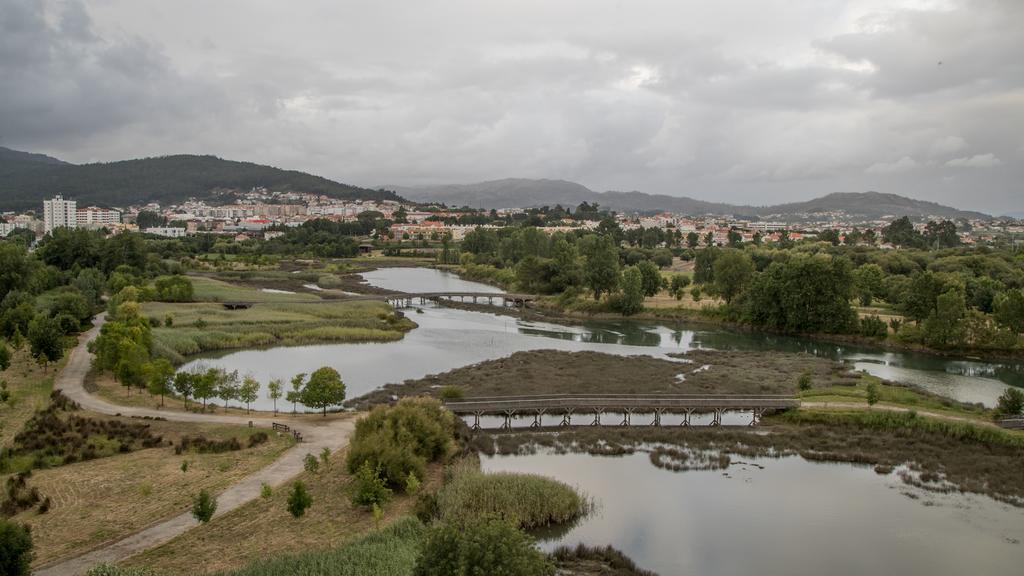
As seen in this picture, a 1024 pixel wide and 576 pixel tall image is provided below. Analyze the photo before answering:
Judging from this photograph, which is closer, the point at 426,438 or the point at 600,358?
the point at 426,438

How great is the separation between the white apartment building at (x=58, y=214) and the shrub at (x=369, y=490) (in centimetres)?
16759

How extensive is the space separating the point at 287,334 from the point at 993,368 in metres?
42.4

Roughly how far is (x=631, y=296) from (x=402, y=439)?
41208mm

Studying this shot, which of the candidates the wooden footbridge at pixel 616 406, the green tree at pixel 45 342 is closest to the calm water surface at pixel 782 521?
the wooden footbridge at pixel 616 406

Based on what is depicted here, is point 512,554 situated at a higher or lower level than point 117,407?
higher

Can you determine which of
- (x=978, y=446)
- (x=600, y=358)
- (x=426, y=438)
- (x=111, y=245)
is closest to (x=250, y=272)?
(x=111, y=245)

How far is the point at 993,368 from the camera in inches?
1618

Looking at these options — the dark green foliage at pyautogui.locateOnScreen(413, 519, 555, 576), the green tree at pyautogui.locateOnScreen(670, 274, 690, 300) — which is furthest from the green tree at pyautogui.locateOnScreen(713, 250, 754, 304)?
the dark green foliage at pyautogui.locateOnScreen(413, 519, 555, 576)

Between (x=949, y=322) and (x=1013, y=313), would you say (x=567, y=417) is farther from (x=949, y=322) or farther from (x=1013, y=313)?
(x=1013, y=313)

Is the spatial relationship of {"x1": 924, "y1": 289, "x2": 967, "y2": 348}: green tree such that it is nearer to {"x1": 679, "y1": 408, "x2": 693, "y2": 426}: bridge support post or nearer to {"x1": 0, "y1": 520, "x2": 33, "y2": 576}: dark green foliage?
{"x1": 679, "y1": 408, "x2": 693, "y2": 426}: bridge support post

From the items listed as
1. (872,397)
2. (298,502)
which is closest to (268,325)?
(298,502)

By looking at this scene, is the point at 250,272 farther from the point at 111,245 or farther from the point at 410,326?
the point at 410,326

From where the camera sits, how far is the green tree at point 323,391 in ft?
89.2

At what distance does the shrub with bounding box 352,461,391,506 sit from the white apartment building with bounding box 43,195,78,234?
167590mm
